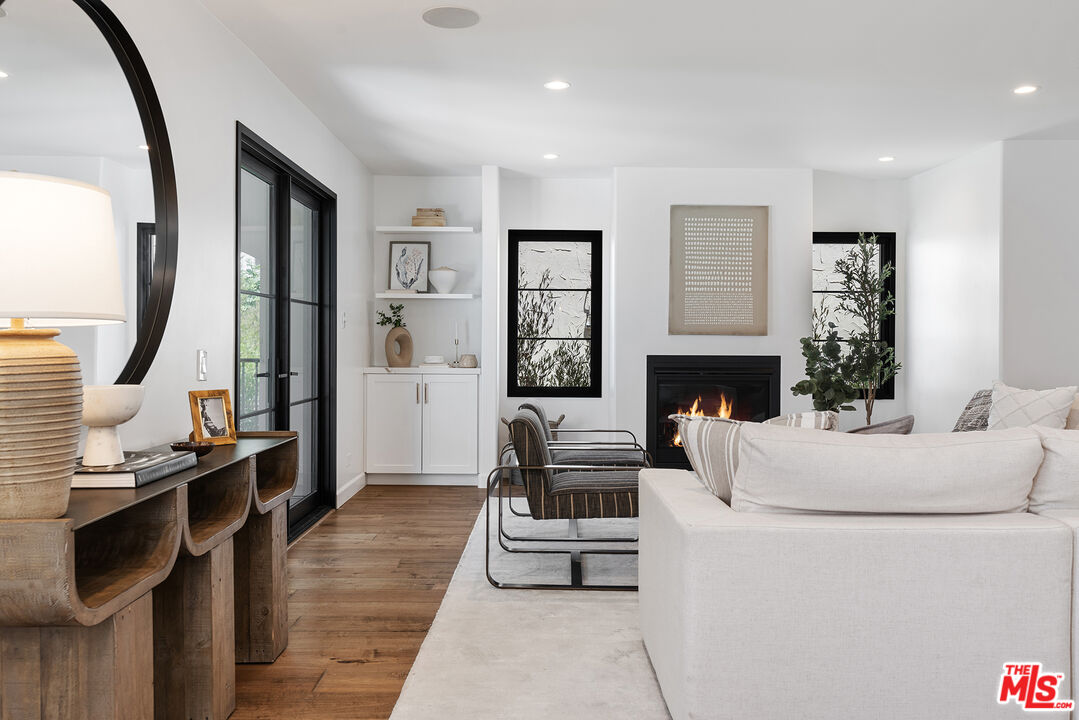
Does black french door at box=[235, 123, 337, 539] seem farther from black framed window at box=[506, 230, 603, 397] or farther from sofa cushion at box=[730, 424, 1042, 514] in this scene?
sofa cushion at box=[730, 424, 1042, 514]

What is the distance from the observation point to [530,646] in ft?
9.14

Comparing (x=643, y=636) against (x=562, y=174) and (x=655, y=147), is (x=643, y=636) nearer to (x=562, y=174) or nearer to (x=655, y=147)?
(x=655, y=147)

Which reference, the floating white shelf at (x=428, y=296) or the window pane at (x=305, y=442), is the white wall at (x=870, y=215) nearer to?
the floating white shelf at (x=428, y=296)

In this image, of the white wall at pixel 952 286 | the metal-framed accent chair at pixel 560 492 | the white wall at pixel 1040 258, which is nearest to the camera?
the metal-framed accent chair at pixel 560 492

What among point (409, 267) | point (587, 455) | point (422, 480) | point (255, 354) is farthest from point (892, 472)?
point (409, 267)

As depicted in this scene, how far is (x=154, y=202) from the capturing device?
265 centimetres

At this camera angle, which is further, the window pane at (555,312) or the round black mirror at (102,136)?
the window pane at (555,312)

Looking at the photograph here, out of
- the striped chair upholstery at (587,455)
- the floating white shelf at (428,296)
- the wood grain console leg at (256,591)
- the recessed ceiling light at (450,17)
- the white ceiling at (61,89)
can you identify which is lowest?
the wood grain console leg at (256,591)

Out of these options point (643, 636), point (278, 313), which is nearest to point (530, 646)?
point (643, 636)

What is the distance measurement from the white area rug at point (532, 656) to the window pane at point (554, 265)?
3.16 meters

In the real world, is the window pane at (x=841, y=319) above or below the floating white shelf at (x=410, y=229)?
below

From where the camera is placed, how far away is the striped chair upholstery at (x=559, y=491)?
11.5 feet

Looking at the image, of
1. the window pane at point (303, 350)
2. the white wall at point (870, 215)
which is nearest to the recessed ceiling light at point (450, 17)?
the window pane at point (303, 350)

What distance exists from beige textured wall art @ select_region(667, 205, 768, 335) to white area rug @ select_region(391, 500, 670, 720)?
2669 mm
